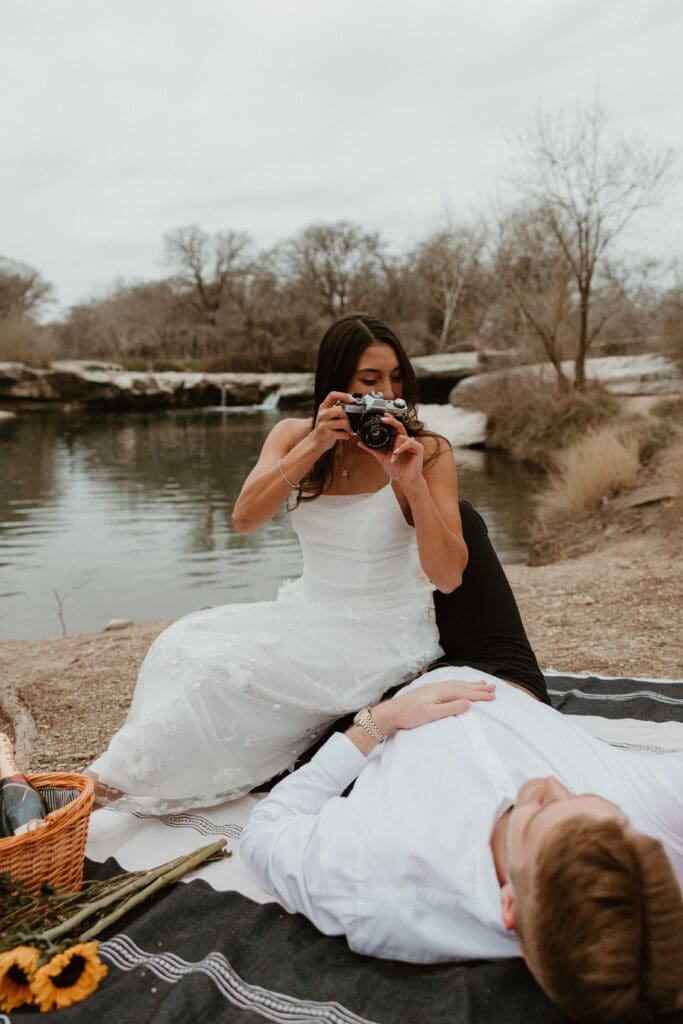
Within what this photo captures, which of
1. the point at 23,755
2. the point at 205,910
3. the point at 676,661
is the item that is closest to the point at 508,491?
the point at 676,661

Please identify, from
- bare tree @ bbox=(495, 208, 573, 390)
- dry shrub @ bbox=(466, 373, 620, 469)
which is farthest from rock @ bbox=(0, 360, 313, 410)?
dry shrub @ bbox=(466, 373, 620, 469)

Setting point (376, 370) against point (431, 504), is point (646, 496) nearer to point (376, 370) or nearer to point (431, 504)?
point (376, 370)

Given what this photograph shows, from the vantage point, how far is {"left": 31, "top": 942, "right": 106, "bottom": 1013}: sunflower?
4.95 ft

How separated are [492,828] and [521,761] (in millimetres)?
216

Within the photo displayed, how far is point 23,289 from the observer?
4728 centimetres

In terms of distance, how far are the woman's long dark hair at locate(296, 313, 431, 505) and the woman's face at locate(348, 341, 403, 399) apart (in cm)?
1

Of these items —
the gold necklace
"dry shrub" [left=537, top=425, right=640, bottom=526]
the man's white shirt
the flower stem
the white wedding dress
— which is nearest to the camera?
the man's white shirt

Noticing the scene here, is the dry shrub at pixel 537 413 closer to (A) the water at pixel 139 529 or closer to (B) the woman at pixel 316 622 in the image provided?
(A) the water at pixel 139 529

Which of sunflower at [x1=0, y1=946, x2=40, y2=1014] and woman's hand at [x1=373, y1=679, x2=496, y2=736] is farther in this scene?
woman's hand at [x1=373, y1=679, x2=496, y2=736]

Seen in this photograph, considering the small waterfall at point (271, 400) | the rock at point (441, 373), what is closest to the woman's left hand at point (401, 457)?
the rock at point (441, 373)

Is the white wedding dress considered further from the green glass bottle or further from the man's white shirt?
the man's white shirt

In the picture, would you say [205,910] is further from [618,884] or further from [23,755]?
[23,755]

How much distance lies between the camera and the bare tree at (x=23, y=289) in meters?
46.4

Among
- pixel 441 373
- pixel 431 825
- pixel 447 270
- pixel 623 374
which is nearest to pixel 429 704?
pixel 431 825
